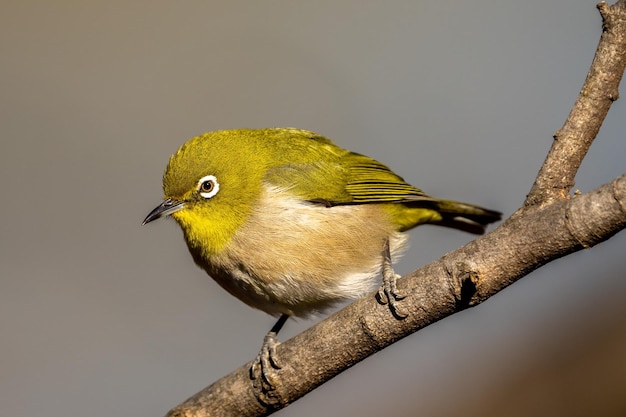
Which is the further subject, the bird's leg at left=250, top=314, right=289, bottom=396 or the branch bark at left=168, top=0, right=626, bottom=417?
the bird's leg at left=250, top=314, right=289, bottom=396

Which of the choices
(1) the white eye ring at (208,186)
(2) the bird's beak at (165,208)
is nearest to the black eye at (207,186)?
(1) the white eye ring at (208,186)

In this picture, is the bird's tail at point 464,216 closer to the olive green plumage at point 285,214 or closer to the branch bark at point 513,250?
the olive green plumage at point 285,214

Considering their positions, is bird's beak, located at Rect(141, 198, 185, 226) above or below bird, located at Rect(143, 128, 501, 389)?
below

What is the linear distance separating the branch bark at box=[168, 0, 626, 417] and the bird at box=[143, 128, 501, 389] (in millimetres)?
521

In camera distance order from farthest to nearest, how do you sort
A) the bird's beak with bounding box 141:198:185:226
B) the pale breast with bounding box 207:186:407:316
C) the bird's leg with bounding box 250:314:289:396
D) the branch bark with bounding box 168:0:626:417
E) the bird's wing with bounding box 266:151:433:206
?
the bird's wing with bounding box 266:151:433:206 < the bird's beak with bounding box 141:198:185:226 < the pale breast with bounding box 207:186:407:316 < the bird's leg with bounding box 250:314:289:396 < the branch bark with bounding box 168:0:626:417

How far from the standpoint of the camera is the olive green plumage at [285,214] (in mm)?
3906

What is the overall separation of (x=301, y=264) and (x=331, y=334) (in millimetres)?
807

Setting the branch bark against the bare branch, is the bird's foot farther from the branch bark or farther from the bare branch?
the bare branch

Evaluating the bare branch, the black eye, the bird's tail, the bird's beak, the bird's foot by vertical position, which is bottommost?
the bird's foot

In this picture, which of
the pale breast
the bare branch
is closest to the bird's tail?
the pale breast

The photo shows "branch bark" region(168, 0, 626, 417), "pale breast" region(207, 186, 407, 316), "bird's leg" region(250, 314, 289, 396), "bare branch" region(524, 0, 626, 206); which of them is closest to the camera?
"branch bark" region(168, 0, 626, 417)

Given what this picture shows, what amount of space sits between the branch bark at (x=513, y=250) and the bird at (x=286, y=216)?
521mm

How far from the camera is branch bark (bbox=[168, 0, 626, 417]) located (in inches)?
90.9

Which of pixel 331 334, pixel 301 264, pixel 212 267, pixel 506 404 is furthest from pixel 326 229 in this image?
pixel 506 404
